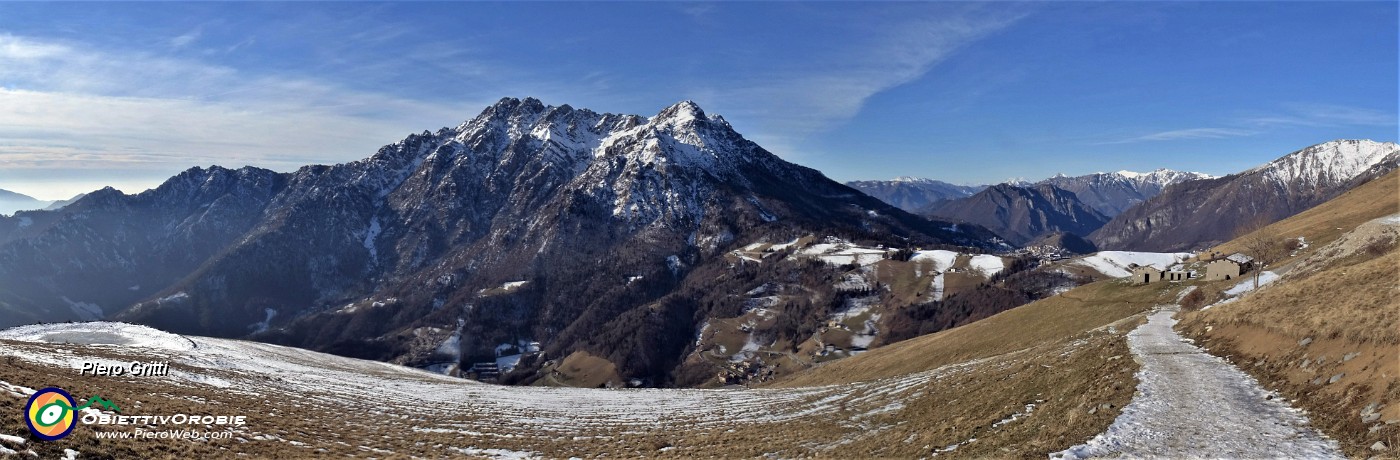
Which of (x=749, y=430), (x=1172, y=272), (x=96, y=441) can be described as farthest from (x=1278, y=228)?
(x=96, y=441)

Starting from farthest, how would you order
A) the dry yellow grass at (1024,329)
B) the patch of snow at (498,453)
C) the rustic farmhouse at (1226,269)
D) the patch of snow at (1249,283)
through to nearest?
the rustic farmhouse at (1226,269) < the patch of snow at (1249,283) < the dry yellow grass at (1024,329) < the patch of snow at (498,453)

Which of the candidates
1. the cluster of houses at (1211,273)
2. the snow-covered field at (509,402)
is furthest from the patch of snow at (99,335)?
the cluster of houses at (1211,273)

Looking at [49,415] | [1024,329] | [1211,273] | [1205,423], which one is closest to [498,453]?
[49,415]

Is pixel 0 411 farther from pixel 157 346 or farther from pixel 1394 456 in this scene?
pixel 157 346

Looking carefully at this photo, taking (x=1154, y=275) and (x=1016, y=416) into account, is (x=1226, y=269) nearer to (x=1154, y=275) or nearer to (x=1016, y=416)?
(x=1154, y=275)

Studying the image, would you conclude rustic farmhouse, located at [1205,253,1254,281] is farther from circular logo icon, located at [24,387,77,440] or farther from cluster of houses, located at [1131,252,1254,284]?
circular logo icon, located at [24,387,77,440]

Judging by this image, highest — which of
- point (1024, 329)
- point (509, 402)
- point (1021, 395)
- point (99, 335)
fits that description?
point (1021, 395)

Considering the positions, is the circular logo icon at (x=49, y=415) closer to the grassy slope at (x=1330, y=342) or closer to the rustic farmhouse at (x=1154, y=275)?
the grassy slope at (x=1330, y=342)
